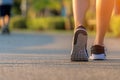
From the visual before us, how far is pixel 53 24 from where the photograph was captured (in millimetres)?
30219

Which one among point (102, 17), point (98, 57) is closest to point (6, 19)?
point (102, 17)

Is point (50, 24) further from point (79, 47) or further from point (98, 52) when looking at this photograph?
point (79, 47)

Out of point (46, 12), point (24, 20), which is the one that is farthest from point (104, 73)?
point (46, 12)

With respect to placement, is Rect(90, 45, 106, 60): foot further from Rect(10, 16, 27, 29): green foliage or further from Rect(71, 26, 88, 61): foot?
Rect(10, 16, 27, 29): green foliage

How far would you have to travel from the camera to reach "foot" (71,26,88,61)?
5504 mm

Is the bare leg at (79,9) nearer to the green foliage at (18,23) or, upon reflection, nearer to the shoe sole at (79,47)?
the shoe sole at (79,47)

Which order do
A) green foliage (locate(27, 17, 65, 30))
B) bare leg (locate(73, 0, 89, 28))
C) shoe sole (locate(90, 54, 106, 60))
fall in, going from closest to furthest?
bare leg (locate(73, 0, 89, 28)), shoe sole (locate(90, 54, 106, 60)), green foliage (locate(27, 17, 65, 30))

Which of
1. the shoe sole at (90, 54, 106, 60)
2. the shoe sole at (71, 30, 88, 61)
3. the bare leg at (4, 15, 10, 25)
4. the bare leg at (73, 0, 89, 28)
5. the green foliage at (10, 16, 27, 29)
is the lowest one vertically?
the green foliage at (10, 16, 27, 29)

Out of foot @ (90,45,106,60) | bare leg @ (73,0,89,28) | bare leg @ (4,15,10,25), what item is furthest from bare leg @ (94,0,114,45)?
bare leg @ (4,15,10,25)

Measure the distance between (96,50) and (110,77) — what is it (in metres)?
1.62

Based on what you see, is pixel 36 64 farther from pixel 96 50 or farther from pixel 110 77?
pixel 110 77

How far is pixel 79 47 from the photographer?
5531 millimetres

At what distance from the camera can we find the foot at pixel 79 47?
550 cm

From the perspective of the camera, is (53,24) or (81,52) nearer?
(81,52)
